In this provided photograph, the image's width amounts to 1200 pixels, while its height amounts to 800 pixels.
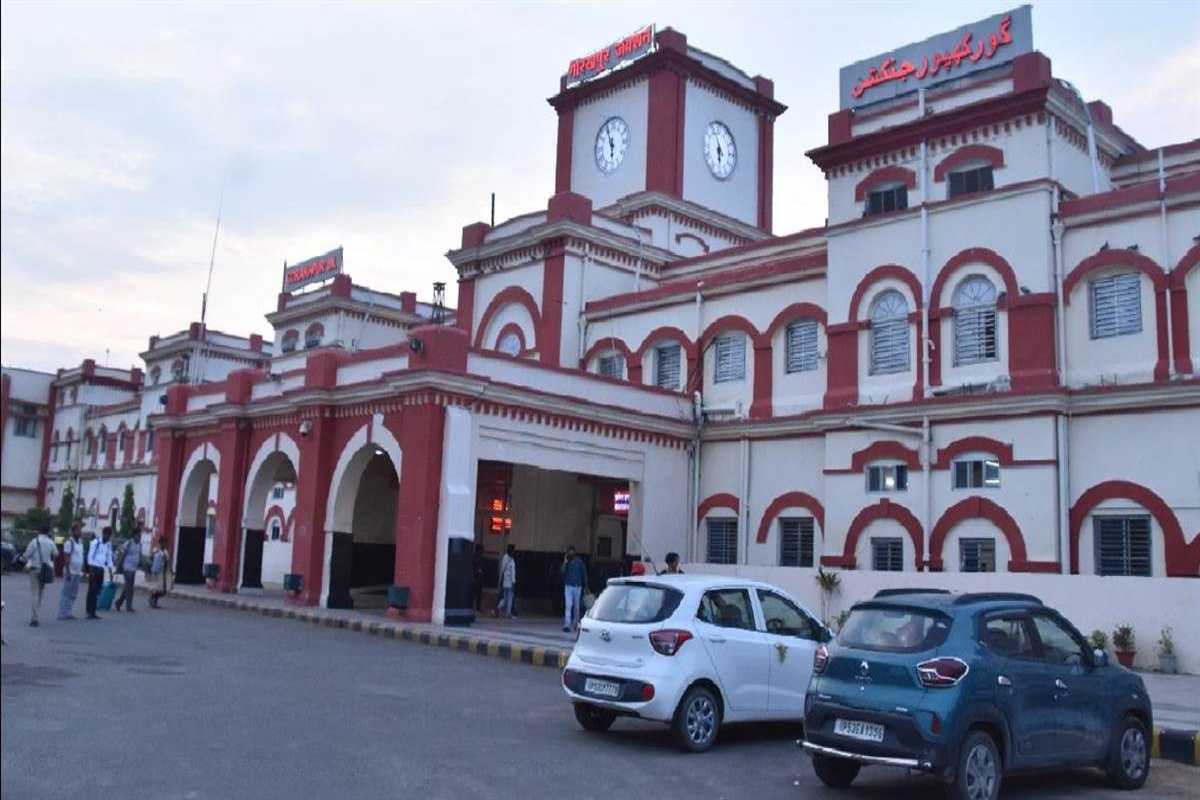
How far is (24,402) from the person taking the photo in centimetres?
5212

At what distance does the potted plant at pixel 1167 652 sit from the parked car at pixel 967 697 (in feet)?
26.7

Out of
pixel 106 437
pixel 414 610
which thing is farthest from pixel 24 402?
pixel 414 610

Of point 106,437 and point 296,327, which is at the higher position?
point 296,327

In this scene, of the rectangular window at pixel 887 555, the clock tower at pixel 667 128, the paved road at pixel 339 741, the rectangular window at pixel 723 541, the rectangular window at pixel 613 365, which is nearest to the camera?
the paved road at pixel 339 741

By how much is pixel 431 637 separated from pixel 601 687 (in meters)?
9.36

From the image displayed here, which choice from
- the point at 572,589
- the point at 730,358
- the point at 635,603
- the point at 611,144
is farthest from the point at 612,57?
the point at 635,603

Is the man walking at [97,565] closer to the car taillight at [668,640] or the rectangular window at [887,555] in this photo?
the car taillight at [668,640]

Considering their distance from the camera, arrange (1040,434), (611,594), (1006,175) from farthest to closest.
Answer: (1006,175) < (1040,434) < (611,594)

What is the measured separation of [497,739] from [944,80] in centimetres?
1927

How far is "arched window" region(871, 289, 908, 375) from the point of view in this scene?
75.5 feet

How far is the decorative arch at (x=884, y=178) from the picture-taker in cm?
2355

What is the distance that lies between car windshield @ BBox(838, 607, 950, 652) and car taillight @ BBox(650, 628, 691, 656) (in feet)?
5.74

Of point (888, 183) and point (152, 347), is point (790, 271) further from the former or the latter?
point (152, 347)

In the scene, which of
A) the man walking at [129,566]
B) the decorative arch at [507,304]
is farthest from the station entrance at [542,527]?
the man walking at [129,566]
